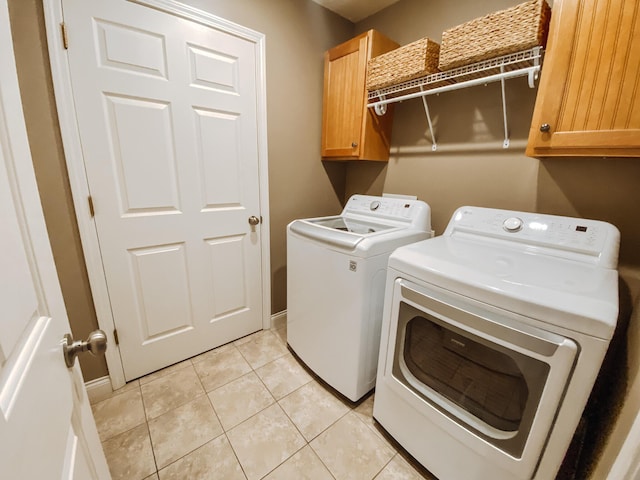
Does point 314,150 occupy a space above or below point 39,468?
above

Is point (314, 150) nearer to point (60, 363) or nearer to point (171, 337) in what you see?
point (171, 337)

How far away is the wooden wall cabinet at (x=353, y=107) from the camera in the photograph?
1747 millimetres

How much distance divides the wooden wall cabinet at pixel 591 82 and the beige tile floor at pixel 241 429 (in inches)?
60.0

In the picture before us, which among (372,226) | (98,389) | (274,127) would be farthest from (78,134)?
(372,226)

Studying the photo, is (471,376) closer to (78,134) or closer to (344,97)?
(344,97)

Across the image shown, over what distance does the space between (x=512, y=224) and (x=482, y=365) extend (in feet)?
2.35

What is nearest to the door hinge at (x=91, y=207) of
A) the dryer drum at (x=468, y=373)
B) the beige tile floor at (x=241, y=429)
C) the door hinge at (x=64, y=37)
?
the door hinge at (x=64, y=37)

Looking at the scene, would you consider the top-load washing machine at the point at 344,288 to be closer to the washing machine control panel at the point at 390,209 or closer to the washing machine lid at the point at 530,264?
the washing machine control panel at the point at 390,209

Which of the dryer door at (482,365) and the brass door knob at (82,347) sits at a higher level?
the brass door knob at (82,347)

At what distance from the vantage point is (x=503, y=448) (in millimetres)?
902

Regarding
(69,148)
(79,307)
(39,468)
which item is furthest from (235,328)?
(39,468)

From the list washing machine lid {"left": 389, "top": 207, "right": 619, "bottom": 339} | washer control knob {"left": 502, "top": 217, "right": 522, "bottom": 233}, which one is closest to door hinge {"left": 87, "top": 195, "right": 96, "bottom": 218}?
washing machine lid {"left": 389, "top": 207, "right": 619, "bottom": 339}

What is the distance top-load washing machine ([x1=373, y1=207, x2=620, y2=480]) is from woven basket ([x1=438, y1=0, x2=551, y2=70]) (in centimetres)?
74

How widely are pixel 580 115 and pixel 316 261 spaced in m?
1.27
